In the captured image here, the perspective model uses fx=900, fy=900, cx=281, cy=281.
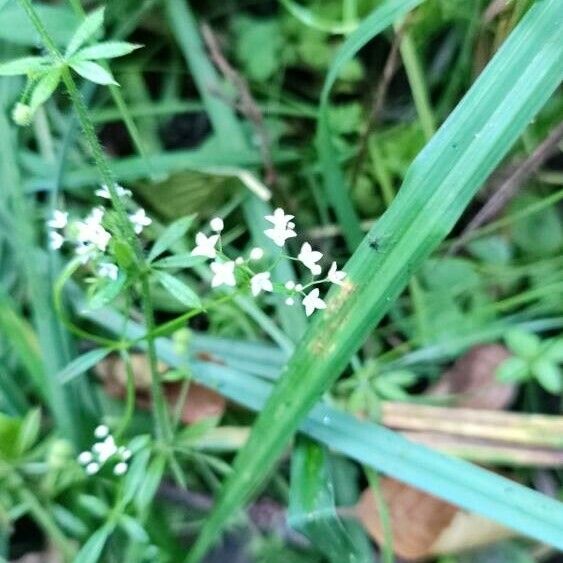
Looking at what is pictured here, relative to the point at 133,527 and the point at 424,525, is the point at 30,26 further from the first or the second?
the point at 424,525

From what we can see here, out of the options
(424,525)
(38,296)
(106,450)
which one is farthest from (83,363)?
(424,525)

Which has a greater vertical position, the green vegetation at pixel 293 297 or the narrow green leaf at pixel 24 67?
the narrow green leaf at pixel 24 67

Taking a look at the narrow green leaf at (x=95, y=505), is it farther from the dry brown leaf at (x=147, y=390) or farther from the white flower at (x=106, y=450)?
the dry brown leaf at (x=147, y=390)

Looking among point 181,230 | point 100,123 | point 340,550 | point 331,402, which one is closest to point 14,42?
point 100,123

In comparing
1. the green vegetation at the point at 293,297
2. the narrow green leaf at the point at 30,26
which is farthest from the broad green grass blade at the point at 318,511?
the narrow green leaf at the point at 30,26

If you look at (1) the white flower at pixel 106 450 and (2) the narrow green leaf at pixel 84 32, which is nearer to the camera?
(2) the narrow green leaf at pixel 84 32

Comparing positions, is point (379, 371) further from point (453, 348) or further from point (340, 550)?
point (340, 550)
